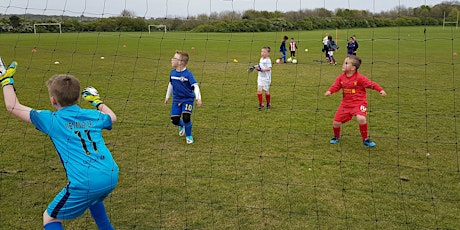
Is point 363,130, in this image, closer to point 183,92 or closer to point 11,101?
point 183,92

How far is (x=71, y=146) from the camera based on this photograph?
10.4ft

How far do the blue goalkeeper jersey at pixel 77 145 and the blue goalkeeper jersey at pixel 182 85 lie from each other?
12.4 ft

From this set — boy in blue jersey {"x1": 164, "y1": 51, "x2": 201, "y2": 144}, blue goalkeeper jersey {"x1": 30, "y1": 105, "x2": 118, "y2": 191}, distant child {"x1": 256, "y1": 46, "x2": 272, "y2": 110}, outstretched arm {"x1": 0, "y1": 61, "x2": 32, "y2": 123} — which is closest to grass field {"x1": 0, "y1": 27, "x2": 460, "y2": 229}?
boy in blue jersey {"x1": 164, "y1": 51, "x2": 201, "y2": 144}

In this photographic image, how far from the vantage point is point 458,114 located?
9234mm

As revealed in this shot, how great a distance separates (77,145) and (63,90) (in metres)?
0.45

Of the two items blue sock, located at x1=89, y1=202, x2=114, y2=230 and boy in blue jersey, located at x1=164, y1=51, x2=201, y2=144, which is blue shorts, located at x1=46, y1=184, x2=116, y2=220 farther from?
boy in blue jersey, located at x1=164, y1=51, x2=201, y2=144

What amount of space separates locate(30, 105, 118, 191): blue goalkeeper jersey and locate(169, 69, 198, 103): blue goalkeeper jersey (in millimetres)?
3787

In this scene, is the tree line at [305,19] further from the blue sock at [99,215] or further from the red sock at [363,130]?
the blue sock at [99,215]

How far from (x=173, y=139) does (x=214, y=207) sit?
9.49ft

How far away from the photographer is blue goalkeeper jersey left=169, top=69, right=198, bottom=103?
22.9ft

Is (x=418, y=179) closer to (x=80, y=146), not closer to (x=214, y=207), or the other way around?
(x=214, y=207)

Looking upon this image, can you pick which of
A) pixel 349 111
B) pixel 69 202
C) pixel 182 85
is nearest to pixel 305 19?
pixel 349 111

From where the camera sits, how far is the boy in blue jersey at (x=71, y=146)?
315cm

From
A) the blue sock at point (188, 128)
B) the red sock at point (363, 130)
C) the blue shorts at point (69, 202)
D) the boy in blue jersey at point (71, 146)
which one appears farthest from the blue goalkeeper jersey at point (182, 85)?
the blue shorts at point (69, 202)
